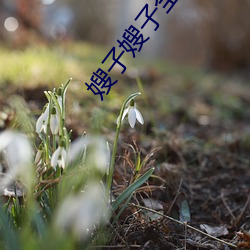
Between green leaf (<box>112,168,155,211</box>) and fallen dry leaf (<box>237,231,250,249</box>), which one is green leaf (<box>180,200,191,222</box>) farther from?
green leaf (<box>112,168,155,211</box>)

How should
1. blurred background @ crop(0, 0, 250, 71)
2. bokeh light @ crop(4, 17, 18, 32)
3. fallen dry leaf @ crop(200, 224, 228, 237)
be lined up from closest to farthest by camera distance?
fallen dry leaf @ crop(200, 224, 228, 237)
bokeh light @ crop(4, 17, 18, 32)
blurred background @ crop(0, 0, 250, 71)

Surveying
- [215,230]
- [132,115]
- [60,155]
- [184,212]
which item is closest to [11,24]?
[184,212]

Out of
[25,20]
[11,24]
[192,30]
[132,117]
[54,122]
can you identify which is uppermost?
[192,30]

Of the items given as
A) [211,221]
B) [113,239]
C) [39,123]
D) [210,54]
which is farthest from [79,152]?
[210,54]

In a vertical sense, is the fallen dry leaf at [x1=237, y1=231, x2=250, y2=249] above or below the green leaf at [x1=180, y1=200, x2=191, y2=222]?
above

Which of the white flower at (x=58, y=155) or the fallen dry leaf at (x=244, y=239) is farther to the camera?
the fallen dry leaf at (x=244, y=239)

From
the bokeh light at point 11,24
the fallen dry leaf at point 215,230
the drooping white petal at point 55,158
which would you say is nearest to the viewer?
the drooping white petal at point 55,158

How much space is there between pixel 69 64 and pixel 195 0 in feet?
15.7

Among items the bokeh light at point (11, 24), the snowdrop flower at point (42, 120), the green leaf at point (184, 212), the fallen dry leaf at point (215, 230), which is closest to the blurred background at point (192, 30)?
the bokeh light at point (11, 24)

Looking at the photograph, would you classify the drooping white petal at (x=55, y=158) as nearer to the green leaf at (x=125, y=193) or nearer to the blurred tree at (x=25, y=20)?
the green leaf at (x=125, y=193)

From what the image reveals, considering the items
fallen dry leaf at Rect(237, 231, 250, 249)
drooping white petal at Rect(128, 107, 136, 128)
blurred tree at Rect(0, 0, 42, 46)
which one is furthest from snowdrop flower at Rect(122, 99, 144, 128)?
blurred tree at Rect(0, 0, 42, 46)

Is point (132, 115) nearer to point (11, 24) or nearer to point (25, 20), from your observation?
point (11, 24)

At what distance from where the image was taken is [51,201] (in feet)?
4.45

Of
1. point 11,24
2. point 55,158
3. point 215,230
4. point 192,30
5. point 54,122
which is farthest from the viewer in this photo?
point 192,30
